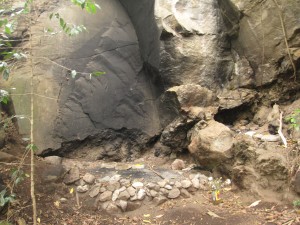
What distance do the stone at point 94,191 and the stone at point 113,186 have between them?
0.14m

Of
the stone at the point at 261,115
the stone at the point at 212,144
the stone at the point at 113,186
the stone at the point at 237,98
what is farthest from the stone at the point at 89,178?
the stone at the point at 261,115

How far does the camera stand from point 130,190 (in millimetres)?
4309

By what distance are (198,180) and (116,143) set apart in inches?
73.6

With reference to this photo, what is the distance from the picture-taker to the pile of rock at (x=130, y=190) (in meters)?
4.16

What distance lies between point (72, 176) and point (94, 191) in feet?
1.54

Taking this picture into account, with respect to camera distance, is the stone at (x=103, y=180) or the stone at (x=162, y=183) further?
the stone at (x=103, y=180)

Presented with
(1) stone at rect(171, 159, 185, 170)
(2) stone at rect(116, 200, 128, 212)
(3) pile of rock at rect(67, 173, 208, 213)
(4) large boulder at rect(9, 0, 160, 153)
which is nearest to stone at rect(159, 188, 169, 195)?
(3) pile of rock at rect(67, 173, 208, 213)

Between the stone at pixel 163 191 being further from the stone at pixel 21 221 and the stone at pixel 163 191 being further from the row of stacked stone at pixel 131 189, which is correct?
the stone at pixel 21 221

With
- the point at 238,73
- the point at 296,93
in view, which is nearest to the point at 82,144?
the point at 238,73

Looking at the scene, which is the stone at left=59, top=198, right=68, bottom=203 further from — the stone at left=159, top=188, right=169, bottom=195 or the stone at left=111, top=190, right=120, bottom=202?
the stone at left=159, top=188, right=169, bottom=195

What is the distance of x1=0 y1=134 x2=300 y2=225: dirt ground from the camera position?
11.6 ft

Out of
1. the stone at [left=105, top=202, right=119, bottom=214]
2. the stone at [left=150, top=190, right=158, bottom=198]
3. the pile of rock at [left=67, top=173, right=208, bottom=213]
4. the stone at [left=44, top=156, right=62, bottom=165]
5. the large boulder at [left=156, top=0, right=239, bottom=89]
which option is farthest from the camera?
the large boulder at [left=156, top=0, right=239, bottom=89]

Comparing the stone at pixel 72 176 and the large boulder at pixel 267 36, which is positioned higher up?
the large boulder at pixel 267 36

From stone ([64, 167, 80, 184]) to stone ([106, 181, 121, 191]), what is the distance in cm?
50
